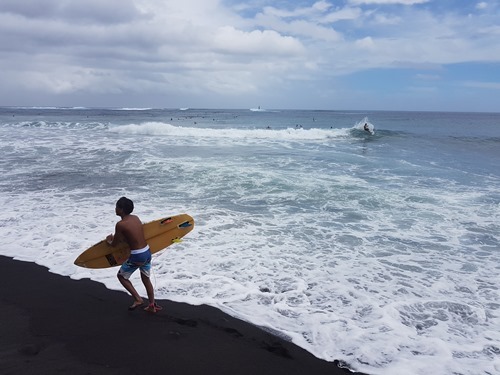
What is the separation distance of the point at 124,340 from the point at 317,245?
4.69m

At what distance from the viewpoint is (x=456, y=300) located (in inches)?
234

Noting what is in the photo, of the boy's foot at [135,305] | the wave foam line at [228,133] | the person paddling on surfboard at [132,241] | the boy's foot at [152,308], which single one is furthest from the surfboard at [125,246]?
the wave foam line at [228,133]

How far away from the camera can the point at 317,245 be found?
8.18 metres

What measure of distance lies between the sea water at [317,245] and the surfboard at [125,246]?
0.54m

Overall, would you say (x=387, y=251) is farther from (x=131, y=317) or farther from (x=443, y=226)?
(x=131, y=317)

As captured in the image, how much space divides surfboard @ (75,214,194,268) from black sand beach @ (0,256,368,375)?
0.46m

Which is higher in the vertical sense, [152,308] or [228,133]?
[228,133]

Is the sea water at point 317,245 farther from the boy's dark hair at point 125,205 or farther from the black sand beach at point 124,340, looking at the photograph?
the boy's dark hair at point 125,205

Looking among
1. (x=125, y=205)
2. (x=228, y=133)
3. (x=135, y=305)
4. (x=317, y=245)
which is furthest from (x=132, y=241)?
(x=228, y=133)

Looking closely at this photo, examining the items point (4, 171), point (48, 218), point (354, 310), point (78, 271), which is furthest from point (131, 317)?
point (4, 171)

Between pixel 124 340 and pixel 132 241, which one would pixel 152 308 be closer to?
pixel 124 340

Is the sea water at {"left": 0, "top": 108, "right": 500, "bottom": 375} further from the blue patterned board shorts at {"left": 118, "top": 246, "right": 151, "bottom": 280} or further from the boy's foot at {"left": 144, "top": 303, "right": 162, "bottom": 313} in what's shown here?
the blue patterned board shorts at {"left": 118, "top": 246, "right": 151, "bottom": 280}

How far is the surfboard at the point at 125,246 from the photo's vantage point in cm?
584

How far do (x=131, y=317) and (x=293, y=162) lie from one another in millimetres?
15566
